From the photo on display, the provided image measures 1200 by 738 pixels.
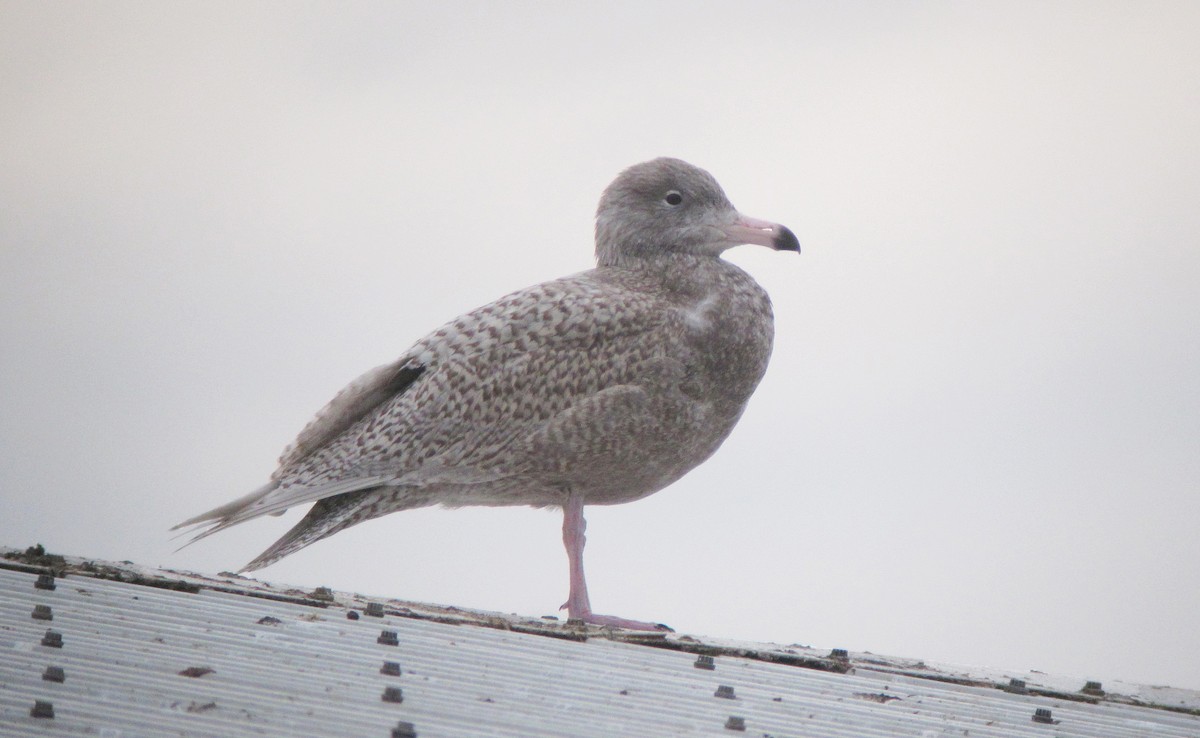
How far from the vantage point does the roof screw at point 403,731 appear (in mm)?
4578

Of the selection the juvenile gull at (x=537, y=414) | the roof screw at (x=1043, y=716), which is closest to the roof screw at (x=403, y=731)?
the roof screw at (x=1043, y=716)

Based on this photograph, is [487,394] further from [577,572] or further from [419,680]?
[419,680]

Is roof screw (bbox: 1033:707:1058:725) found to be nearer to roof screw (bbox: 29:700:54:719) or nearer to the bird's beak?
roof screw (bbox: 29:700:54:719)

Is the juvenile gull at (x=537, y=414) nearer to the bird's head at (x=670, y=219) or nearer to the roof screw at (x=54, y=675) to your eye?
the bird's head at (x=670, y=219)

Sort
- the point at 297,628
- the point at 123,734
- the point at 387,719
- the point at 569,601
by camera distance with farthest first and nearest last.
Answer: the point at 569,601
the point at 297,628
the point at 387,719
the point at 123,734

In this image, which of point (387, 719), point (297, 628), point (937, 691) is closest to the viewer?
point (387, 719)

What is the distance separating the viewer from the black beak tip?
381 inches

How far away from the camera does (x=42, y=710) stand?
4.42 metres

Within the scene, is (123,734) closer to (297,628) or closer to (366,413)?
(297,628)

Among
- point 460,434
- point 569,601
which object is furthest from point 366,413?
point 569,601

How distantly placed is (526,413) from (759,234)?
2156 millimetres

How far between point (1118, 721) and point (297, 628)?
3276 mm

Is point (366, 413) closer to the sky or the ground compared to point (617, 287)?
closer to the ground

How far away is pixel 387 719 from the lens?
4.83m
